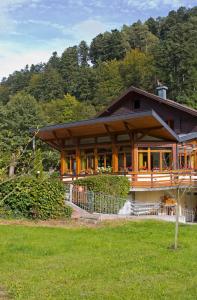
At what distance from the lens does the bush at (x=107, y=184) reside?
2080 centimetres

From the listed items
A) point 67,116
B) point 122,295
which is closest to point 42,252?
point 122,295

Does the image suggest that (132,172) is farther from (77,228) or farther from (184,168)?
(77,228)

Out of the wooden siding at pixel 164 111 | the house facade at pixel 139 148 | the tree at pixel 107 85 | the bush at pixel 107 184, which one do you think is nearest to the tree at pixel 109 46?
the tree at pixel 107 85

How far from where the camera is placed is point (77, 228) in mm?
16141

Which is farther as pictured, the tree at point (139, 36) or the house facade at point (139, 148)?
the tree at point (139, 36)

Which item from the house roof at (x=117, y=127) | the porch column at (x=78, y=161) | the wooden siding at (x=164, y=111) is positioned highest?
the wooden siding at (x=164, y=111)

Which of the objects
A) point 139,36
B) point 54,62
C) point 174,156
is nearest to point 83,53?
point 54,62

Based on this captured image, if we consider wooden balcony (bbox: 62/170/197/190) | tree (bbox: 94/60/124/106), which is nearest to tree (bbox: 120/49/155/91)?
tree (bbox: 94/60/124/106)

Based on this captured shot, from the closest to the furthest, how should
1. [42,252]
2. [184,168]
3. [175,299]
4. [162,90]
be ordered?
[175,299], [42,252], [184,168], [162,90]

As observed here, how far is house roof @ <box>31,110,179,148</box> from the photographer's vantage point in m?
22.9

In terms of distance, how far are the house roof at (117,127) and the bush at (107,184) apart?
307 centimetres

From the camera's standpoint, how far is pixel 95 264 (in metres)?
10.0

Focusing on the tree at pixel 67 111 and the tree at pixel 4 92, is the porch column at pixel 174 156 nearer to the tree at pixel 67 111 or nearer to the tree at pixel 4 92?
the tree at pixel 67 111

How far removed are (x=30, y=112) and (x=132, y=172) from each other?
108 ft
